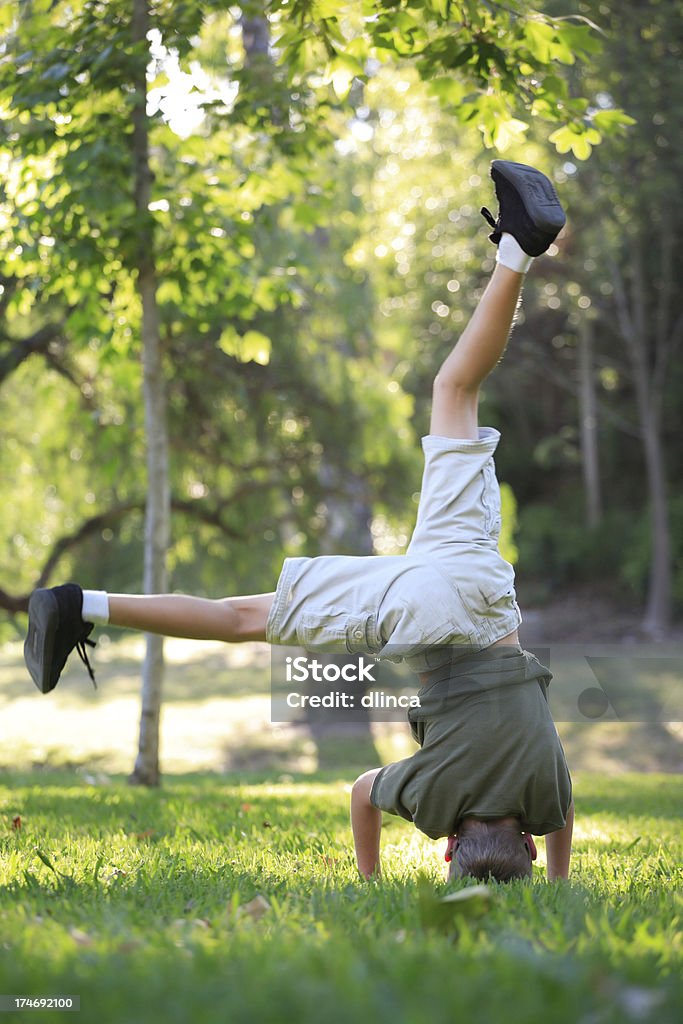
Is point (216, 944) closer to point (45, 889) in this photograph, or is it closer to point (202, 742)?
point (45, 889)

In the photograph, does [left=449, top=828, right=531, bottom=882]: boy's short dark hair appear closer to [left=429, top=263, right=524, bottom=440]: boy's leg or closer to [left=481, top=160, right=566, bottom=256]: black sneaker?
[left=429, top=263, right=524, bottom=440]: boy's leg

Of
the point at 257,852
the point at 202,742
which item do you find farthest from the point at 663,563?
the point at 257,852

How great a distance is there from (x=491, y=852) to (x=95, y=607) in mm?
1267

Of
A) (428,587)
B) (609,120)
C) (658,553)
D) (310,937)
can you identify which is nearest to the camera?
(310,937)

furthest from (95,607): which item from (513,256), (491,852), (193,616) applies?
(513,256)

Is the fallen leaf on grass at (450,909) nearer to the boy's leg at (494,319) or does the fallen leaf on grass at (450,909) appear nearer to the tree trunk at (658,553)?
the boy's leg at (494,319)

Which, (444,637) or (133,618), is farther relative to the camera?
(133,618)

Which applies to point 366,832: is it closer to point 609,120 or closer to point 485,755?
point 485,755

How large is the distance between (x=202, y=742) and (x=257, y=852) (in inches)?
394

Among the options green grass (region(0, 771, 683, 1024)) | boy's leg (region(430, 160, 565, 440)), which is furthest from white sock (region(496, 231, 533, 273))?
green grass (region(0, 771, 683, 1024))

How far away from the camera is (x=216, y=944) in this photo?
194 cm

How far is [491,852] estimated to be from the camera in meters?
2.91

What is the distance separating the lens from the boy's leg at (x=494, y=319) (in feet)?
10.5

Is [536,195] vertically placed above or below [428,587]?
above
